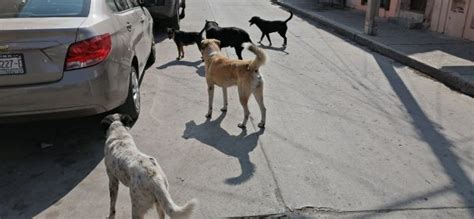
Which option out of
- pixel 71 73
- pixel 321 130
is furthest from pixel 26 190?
pixel 321 130

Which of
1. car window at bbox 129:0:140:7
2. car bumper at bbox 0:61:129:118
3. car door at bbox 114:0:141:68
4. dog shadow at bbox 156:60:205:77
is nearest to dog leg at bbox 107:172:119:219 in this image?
car bumper at bbox 0:61:129:118

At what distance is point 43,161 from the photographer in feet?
12.4

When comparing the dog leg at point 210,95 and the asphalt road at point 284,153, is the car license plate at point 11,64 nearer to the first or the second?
the asphalt road at point 284,153

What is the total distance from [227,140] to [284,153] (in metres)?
0.65

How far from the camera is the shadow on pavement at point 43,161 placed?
3.19m

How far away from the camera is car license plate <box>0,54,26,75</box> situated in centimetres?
318

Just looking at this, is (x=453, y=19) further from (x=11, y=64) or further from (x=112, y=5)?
(x=11, y=64)

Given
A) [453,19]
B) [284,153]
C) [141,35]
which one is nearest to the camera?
[284,153]

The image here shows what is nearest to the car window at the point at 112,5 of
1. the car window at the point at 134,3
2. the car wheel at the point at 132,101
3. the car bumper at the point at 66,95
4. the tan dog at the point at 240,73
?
the car wheel at the point at 132,101

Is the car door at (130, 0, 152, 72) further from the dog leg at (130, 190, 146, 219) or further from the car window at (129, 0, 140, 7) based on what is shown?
the dog leg at (130, 190, 146, 219)

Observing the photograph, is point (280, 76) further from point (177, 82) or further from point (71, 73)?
point (71, 73)

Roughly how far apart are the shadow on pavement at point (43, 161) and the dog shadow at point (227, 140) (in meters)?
1.01

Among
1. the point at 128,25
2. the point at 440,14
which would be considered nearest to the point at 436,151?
the point at 128,25

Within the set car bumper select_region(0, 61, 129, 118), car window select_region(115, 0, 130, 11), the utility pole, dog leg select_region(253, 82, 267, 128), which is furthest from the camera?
the utility pole
